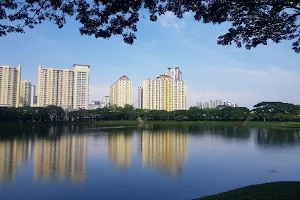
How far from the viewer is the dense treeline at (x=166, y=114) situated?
2299 inches

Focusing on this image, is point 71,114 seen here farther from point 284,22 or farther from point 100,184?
point 284,22

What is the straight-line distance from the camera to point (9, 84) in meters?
73.3

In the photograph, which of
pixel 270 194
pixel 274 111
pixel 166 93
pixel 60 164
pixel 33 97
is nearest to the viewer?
pixel 270 194

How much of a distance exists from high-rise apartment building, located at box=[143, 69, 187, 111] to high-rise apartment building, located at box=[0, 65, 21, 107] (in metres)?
37.2

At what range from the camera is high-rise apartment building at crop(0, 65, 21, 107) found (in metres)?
72.4

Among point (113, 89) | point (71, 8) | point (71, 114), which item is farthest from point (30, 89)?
point (71, 8)

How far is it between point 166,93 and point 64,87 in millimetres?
30678

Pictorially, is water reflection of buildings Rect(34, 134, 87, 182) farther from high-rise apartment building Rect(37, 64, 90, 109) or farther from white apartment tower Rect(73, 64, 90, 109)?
white apartment tower Rect(73, 64, 90, 109)

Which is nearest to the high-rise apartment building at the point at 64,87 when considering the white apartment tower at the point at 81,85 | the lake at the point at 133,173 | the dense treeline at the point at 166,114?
the white apartment tower at the point at 81,85

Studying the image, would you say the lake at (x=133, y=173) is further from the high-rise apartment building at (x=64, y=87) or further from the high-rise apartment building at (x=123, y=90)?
the high-rise apartment building at (x=123, y=90)

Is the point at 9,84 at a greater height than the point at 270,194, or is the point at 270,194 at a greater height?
the point at 9,84

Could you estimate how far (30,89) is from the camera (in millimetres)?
99375

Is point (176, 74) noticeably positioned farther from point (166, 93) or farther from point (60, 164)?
point (60, 164)

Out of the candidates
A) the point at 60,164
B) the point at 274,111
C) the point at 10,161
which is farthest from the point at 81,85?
the point at 60,164
